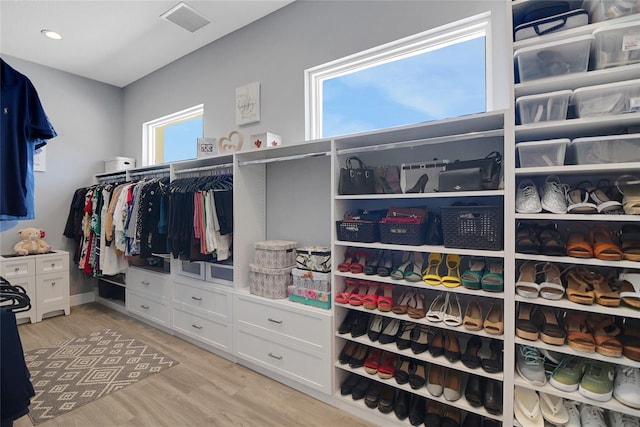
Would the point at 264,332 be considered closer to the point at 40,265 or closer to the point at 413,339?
the point at 413,339

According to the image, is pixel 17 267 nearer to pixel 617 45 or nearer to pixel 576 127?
pixel 576 127

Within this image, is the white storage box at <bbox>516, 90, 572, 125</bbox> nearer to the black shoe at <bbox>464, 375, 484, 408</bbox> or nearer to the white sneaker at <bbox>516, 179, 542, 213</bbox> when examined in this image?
the white sneaker at <bbox>516, 179, 542, 213</bbox>

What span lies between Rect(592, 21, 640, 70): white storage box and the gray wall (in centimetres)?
519

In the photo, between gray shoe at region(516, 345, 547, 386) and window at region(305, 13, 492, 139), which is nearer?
gray shoe at region(516, 345, 547, 386)

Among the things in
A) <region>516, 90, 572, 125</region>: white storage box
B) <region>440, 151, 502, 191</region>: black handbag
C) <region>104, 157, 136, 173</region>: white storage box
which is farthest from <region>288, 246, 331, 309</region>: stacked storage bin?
<region>104, 157, 136, 173</region>: white storage box

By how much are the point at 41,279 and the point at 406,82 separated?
427cm

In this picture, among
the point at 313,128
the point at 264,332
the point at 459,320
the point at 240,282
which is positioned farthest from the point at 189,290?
the point at 459,320

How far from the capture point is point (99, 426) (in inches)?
66.8

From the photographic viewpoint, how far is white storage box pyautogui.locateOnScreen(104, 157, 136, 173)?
3873 millimetres

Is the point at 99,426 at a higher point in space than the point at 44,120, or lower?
lower

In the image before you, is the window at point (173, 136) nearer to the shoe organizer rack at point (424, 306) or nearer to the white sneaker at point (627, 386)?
the shoe organizer rack at point (424, 306)

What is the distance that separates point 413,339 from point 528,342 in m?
0.55

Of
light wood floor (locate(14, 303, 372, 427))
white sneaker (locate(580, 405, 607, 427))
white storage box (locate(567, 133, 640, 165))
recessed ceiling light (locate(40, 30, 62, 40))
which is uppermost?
recessed ceiling light (locate(40, 30, 62, 40))

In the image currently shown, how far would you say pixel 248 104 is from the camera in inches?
113
